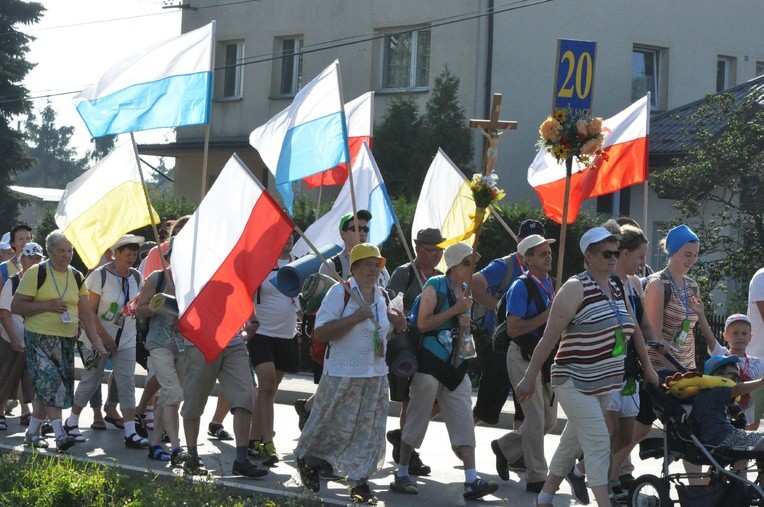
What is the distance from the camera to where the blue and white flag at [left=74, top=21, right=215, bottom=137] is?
11000 mm

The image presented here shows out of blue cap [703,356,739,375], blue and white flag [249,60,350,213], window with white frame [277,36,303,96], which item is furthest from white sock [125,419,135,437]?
window with white frame [277,36,303,96]

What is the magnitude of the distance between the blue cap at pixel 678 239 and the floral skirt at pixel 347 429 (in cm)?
230

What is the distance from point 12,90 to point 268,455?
110 ft

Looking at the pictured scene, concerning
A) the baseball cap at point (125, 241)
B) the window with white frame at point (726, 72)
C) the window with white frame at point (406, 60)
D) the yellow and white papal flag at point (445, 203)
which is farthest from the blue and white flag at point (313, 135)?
the window with white frame at point (726, 72)

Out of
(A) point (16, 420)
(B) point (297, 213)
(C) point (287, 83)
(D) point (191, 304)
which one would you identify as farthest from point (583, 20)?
(D) point (191, 304)

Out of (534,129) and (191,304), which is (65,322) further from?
(534,129)

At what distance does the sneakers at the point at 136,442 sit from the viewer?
A: 11.1 meters

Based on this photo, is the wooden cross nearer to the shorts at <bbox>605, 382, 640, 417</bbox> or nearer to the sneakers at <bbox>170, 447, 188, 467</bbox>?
the shorts at <bbox>605, 382, 640, 417</bbox>

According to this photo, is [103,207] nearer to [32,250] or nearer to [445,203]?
[32,250]

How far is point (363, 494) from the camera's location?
8.73 metres

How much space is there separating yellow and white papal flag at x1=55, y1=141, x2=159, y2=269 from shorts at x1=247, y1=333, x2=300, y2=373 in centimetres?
175

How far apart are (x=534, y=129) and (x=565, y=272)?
9582 millimetres

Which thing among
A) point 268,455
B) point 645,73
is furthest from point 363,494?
point 645,73

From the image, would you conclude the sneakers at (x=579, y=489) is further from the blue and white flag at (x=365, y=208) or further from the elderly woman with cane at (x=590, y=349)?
the blue and white flag at (x=365, y=208)
